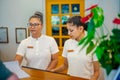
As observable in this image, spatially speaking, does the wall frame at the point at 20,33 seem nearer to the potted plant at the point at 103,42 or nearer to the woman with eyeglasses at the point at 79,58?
the woman with eyeglasses at the point at 79,58

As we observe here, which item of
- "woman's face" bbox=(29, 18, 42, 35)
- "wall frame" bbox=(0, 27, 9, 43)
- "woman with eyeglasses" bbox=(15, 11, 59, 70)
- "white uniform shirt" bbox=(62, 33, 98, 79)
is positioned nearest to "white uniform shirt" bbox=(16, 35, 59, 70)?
"woman with eyeglasses" bbox=(15, 11, 59, 70)

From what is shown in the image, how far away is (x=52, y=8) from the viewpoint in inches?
187

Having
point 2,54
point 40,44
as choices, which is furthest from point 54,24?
point 40,44

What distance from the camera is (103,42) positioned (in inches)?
41.2

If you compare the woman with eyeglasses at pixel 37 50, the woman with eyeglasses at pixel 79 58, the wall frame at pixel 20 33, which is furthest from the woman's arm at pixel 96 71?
the wall frame at pixel 20 33

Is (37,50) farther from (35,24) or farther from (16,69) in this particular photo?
(16,69)

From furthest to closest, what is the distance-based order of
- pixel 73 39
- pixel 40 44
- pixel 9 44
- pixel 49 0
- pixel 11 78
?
pixel 9 44 → pixel 49 0 → pixel 40 44 → pixel 73 39 → pixel 11 78

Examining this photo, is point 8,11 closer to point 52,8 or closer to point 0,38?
point 0,38

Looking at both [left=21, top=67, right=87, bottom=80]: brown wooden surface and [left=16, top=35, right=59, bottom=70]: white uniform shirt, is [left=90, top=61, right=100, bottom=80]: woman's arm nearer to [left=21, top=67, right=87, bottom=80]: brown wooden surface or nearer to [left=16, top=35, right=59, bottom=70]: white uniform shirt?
[left=21, top=67, right=87, bottom=80]: brown wooden surface

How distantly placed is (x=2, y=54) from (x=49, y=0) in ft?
5.21

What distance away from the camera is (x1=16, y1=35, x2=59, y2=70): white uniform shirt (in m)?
2.51

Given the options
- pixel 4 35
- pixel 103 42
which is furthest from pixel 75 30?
pixel 4 35

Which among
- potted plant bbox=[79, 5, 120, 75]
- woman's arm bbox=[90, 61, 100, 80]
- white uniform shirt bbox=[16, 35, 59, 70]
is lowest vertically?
woman's arm bbox=[90, 61, 100, 80]

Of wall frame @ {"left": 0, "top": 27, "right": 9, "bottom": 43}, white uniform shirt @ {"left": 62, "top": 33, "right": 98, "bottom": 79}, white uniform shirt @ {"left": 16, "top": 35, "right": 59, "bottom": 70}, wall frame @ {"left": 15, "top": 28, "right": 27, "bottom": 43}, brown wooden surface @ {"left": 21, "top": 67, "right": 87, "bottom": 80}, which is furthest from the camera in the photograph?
wall frame @ {"left": 0, "top": 27, "right": 9, "bottom": 43}
